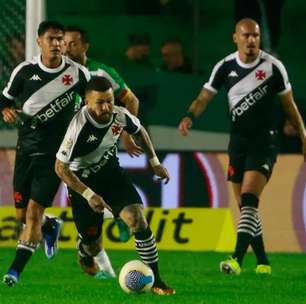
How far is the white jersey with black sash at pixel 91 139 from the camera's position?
10.6 metres

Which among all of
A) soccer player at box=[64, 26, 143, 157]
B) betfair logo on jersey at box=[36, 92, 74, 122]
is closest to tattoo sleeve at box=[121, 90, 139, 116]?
soccer player at box=[64, 26, 143, 157]

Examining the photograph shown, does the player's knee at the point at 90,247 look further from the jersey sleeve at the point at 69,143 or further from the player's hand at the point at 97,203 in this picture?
the player's hand at the point at 97,203

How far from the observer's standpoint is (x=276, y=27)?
16500mm

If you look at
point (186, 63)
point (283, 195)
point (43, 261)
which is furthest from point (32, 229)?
point (186, 63)

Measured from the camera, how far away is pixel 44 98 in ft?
37.9

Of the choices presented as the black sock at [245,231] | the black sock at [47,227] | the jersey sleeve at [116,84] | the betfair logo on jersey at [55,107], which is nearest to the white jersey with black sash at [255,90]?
the black sock at [245,231]

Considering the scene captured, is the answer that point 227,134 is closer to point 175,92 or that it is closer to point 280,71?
point 175,92

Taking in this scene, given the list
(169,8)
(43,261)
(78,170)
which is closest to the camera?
(78,170)

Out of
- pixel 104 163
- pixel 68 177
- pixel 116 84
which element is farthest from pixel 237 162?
pixel 68 177

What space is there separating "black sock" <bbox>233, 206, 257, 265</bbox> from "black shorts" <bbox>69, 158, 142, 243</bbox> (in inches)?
47.5

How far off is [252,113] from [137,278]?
95.0 inches

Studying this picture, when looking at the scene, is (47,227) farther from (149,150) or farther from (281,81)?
(281,81)

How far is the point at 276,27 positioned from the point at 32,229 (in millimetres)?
6078

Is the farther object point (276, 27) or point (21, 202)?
point (276, 27)
